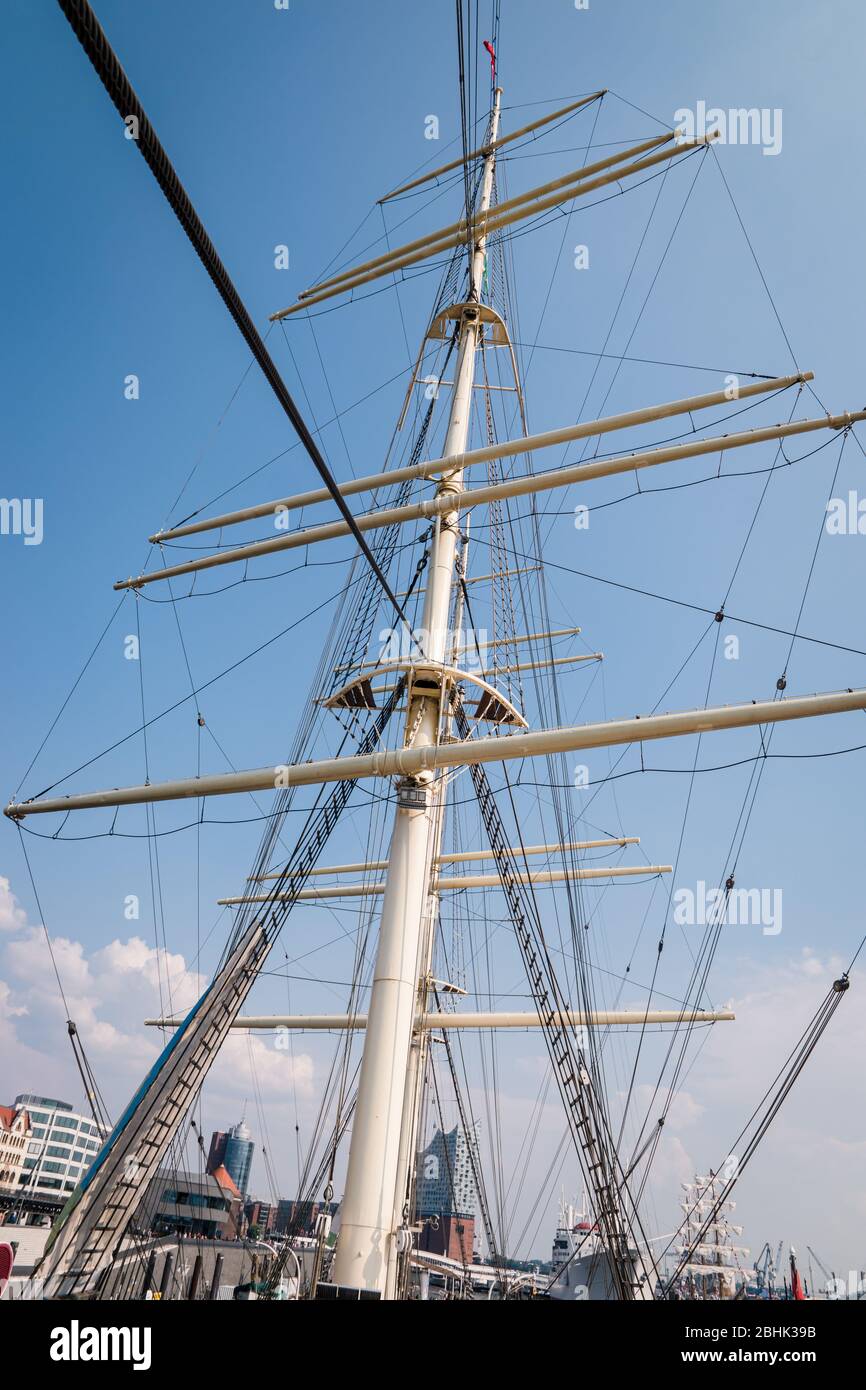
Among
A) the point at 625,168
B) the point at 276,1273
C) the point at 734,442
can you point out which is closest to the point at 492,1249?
the point at 276,1273

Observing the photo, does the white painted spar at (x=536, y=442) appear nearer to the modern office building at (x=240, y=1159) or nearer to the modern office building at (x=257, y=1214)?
the modern office building at (x=257, y=1214)

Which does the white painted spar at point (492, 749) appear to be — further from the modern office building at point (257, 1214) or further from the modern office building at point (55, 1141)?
the modern office building at point (55, 1141)

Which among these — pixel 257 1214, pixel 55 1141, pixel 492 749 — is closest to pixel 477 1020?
pixel 492 749

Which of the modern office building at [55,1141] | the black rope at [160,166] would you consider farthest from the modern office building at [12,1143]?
the black rope at [160,166]

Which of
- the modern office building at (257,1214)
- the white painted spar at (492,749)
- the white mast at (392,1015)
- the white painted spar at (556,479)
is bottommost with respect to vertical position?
the modern office building at (257,1214)

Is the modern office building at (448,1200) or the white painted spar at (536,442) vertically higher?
the white painted spar at (536,442)

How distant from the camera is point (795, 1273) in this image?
15.3 m

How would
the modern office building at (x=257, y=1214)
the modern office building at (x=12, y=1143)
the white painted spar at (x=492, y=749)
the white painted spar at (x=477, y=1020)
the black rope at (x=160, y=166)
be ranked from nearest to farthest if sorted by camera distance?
the black rope at (x=160, y=166)
the white painted spar at (x=492, y=749)
the white painted spar at (x=477, y=1020)
the modern office building at (x=257, y=1214)
the modern office building at (x=12, y=1143)

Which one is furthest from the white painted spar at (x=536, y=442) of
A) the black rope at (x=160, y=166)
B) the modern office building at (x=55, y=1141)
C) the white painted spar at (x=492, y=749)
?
the modern office building at (x=55, y=1141)

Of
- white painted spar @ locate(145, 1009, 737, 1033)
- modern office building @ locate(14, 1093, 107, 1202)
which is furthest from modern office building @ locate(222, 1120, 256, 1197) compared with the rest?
white painted spar @ locate(145, 1009, 737, 1033)

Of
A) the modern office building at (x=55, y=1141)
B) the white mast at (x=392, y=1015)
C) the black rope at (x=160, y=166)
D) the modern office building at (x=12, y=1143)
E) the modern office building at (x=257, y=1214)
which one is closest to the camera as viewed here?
the black rope at (x=160, y=166)

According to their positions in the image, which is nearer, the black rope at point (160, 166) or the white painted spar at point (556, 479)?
the black rope at point (160, 166)

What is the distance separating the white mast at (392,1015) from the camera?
26.1ft

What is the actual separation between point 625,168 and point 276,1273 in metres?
18.4
